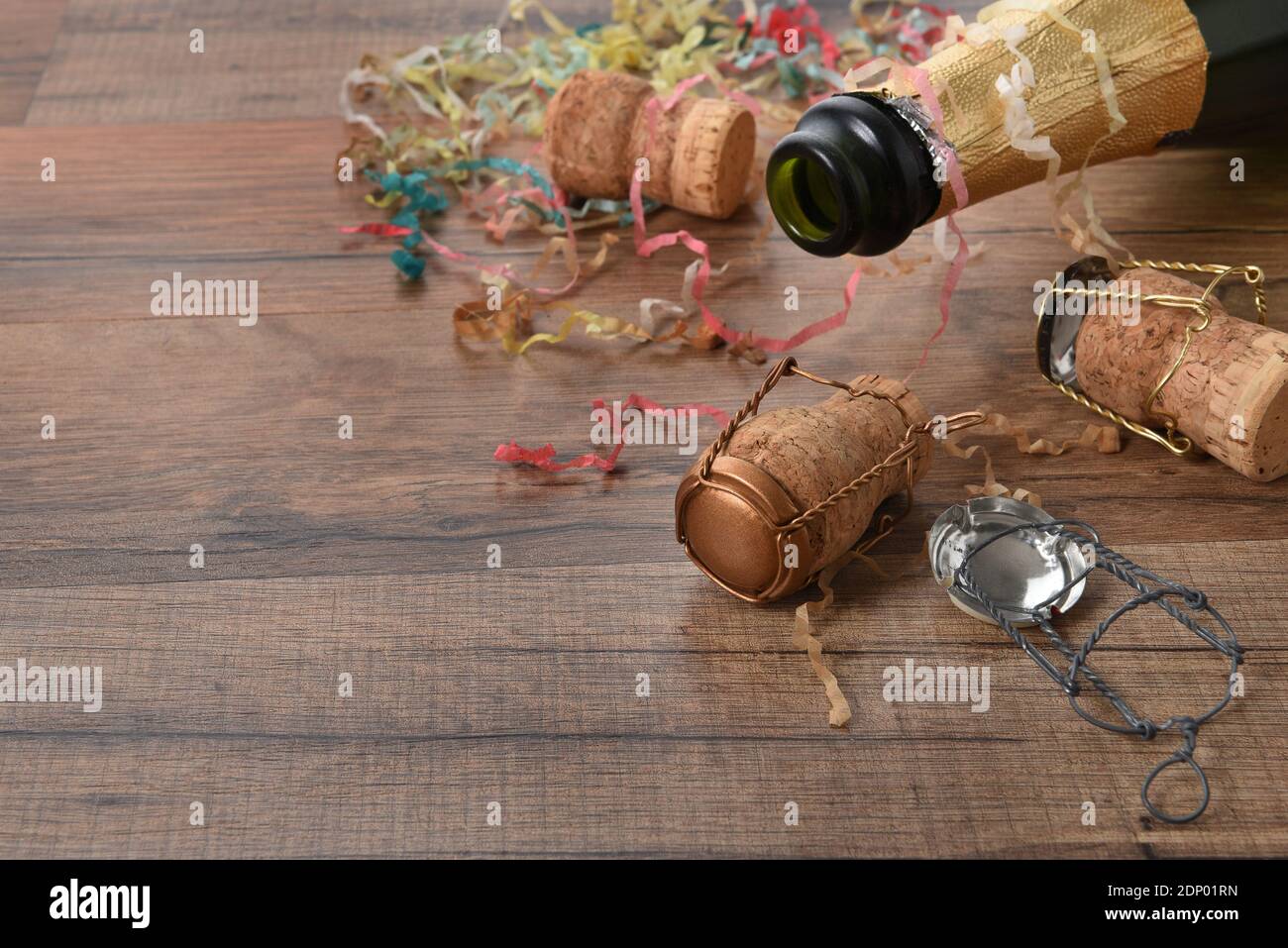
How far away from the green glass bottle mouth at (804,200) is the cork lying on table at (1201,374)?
195mm

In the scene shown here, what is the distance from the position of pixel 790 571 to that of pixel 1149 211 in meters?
0.54

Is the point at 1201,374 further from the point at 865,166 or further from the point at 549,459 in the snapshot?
the point at 549,459

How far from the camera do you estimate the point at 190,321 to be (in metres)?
1.09

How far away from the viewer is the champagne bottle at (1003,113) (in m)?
0.92

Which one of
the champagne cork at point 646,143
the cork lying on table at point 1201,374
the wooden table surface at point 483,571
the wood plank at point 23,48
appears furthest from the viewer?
the wood plank at point 23,48

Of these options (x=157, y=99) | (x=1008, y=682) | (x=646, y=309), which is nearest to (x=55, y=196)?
(x=157, y=99)

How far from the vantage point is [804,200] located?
993 millimetres

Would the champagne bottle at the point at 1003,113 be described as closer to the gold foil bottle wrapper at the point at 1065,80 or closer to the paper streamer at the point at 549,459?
the gold foil bottle wrapper at the point at 1065,80

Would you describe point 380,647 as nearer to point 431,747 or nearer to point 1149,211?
point 431,747

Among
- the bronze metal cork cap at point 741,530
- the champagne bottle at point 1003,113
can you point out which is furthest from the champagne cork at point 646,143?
the bronze metal cork cap at point 741,530

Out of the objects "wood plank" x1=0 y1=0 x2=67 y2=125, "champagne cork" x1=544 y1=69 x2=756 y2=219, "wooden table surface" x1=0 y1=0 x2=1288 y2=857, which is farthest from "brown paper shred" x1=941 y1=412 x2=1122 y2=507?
"wood plank" x1=0 y1=0 x2=67 y2=125

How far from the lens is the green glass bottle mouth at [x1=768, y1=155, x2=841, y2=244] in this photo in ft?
3.21

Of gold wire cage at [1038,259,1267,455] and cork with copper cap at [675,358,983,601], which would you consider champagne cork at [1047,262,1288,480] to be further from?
cork with copper cap at [675,358,983,601]

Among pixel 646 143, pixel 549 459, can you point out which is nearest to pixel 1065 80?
pixel 646 143
